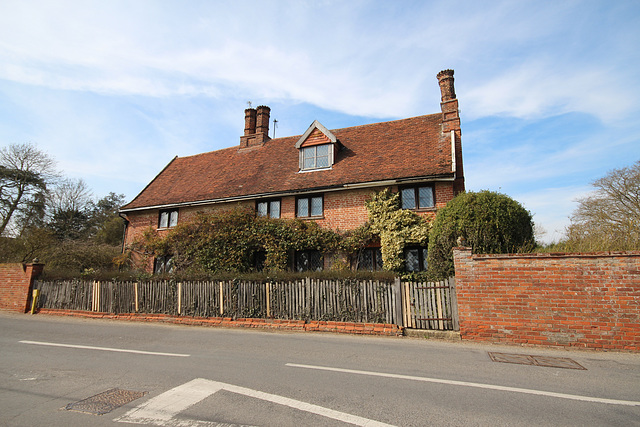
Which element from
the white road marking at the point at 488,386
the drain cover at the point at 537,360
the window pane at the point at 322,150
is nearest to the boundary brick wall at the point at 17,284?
the window pane at the point at 322,150

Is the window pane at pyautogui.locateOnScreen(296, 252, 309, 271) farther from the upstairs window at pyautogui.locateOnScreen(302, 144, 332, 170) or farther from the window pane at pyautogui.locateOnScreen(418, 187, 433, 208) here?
the window pane at pyautogui.locateOnScreen(418, 187, 433, 208)

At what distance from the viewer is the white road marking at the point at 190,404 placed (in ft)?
12.1

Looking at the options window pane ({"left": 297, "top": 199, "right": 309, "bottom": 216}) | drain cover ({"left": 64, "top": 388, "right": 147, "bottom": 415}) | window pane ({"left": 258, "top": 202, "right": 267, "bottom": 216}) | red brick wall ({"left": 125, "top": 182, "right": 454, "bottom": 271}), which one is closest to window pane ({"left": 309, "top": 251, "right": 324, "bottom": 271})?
red brick wall ({"left": 125, "top": 182, "right": 454, "bottom": 271})

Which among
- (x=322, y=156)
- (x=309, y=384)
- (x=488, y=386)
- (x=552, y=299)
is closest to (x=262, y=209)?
(x=322, y=156)

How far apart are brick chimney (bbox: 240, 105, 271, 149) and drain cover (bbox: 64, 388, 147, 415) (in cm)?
1893

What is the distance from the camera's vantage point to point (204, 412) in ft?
12.9

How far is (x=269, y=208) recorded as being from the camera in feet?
56.4

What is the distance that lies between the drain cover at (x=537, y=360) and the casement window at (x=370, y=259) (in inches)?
297

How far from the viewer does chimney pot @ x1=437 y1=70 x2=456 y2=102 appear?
55.6 ft

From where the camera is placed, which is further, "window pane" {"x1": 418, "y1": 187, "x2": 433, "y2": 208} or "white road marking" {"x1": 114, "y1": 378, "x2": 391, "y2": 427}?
"window pane" {"x1": 418, "y1": 187, "x2": 433, "y2": 208}

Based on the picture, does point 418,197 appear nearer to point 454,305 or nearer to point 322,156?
point 322,156

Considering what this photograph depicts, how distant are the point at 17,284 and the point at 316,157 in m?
15.2

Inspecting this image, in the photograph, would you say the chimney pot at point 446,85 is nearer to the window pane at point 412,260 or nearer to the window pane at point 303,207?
the window pane at point 412,260

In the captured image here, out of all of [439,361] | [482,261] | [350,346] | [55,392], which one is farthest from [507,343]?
[55,392]
